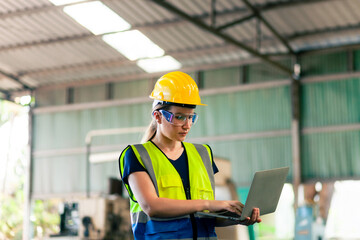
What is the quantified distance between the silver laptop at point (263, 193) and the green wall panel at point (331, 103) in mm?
13373

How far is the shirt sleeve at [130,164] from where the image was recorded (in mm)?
3115

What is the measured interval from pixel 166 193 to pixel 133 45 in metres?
13.7

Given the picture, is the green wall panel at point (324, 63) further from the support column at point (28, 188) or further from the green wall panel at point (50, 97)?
the support column at point (28, 188)

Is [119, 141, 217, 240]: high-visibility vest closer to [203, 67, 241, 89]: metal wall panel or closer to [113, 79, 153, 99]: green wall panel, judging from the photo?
[203, 67, 241, 89]: metal wall panel

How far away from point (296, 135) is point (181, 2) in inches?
221

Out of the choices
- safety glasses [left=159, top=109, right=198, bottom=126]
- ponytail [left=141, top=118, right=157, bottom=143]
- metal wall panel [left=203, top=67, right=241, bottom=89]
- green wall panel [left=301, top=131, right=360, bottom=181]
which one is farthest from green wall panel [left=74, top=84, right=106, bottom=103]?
safety glasses [left=159, top=109, right=198, bottom=126]

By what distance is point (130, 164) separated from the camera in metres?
3.12

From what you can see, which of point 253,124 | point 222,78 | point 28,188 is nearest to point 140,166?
point 253,124

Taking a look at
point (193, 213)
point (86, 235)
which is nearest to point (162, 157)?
point (193, 213)

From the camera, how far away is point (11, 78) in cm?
1903

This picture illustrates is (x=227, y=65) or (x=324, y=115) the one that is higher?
(x=227, y=65)

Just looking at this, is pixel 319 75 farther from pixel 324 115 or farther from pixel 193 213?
pixel 193 213

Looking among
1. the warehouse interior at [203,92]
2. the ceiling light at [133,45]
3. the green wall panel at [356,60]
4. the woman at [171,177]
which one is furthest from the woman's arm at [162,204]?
the green wall panel at [356,60]

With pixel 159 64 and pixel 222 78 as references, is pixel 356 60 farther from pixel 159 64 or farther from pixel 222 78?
pixel 159 64
